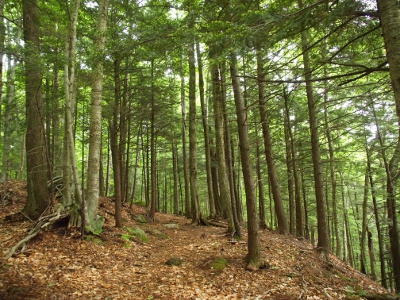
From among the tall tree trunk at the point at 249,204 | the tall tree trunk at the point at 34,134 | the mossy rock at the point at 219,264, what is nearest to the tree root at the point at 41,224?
the tall tree trunk at the point at 34,134

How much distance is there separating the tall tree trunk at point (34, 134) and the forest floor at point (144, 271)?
664mm

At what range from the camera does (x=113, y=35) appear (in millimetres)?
7754

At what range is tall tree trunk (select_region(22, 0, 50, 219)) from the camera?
7.07 metres

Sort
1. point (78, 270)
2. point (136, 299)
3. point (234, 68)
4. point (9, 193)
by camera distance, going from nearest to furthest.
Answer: point (136, 299), point (78, 270), point (234, 68), point (9, 193)

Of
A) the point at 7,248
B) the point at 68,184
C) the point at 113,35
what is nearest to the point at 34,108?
the point at 68,184

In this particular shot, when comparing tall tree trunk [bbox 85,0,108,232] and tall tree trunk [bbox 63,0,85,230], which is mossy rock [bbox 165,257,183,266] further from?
tall tree trunk [bbox 63,0,85,230]

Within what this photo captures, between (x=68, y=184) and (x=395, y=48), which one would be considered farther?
(x=68, y=184)

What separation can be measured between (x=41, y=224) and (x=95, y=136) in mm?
2839

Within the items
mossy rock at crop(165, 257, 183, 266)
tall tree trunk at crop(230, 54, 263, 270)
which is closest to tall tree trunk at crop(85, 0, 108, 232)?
mossy rock at crop(165, 257, 183, 266)

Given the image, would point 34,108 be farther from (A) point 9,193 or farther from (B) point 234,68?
(B) point 234,68

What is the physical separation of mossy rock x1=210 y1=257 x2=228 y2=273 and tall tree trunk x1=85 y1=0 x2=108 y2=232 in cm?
355

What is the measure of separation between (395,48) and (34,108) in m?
8.63

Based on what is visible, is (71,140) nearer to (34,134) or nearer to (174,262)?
(34,134)

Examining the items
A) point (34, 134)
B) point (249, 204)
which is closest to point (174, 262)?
point (249, 204)
